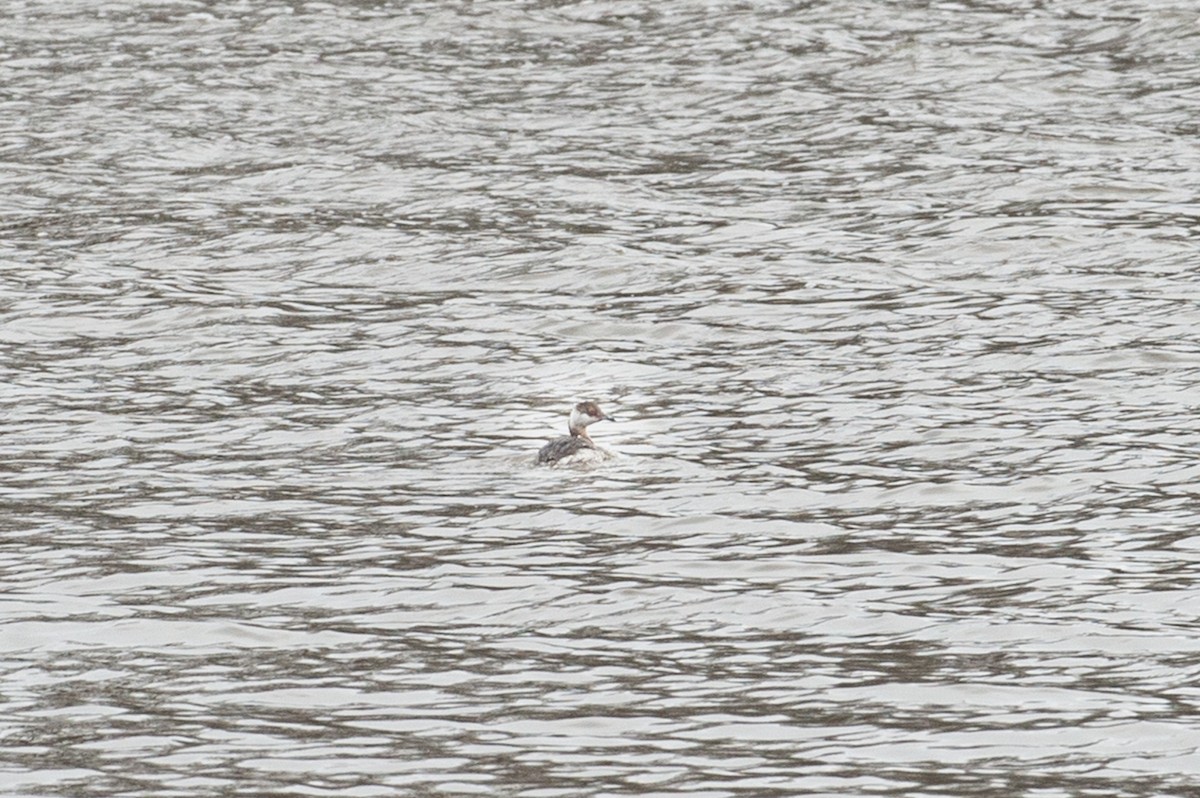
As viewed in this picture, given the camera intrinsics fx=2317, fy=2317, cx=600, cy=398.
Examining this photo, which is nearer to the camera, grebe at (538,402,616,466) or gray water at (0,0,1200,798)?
gray water at (0,0,1200,798)

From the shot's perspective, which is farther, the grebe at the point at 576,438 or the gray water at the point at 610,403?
the grebe at the point at 576,438

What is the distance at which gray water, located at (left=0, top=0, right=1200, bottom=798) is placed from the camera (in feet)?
36.4

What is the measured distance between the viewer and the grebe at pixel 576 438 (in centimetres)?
1614

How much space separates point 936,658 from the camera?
1189 cm

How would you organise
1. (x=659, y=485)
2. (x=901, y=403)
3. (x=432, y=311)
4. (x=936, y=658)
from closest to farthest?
(x=936, y=658) < (x=659, y=485) < (x=901, y=403) < (x=432, y=311)

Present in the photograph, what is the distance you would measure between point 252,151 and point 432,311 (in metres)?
7.28

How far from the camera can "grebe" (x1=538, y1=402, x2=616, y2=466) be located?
635 inches

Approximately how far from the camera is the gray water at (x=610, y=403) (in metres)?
11.1

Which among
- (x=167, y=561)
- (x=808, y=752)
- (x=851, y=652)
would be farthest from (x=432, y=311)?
(x=808, y=752)

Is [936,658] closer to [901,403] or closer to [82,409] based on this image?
[901,403]

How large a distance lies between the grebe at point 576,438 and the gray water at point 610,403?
0.14m

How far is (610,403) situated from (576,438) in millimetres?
1845

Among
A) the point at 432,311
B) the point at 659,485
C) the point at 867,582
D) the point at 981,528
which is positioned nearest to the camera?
the point at 867,582

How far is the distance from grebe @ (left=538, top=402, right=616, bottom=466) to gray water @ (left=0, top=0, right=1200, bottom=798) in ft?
0.48
